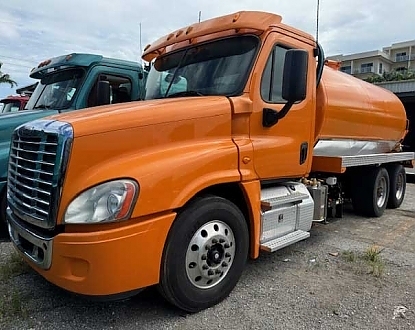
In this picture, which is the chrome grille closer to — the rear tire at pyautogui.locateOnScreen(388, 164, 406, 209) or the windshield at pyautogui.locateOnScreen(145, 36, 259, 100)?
the windshield at pyautogui.locateOnScreen(145, 36, 259, 100)

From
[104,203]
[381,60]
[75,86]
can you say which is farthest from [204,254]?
[381,60]

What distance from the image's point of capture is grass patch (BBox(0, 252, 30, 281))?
3902 mm

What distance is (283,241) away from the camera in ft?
13.1

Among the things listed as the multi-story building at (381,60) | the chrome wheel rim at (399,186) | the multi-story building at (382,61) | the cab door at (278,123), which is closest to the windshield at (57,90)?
the cab door at (278,123)

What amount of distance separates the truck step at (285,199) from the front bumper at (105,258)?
1293 mm

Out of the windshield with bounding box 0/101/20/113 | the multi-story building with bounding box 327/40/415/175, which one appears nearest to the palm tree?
the windshield with bounding box 0/101/20/113

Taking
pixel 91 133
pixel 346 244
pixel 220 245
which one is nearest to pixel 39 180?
pixel 91 133

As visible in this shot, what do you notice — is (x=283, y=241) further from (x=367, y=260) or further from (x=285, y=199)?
(x=367, y=260)

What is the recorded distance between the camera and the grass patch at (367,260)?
4.22 meters

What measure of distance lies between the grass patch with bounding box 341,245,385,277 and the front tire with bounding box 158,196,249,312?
1.56 meters

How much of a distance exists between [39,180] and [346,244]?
13.1ft

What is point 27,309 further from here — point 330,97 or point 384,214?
point 384,214

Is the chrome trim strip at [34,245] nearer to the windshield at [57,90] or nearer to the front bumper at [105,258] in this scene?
the front bumper at [105,258]

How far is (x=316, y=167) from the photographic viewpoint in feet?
17.5
